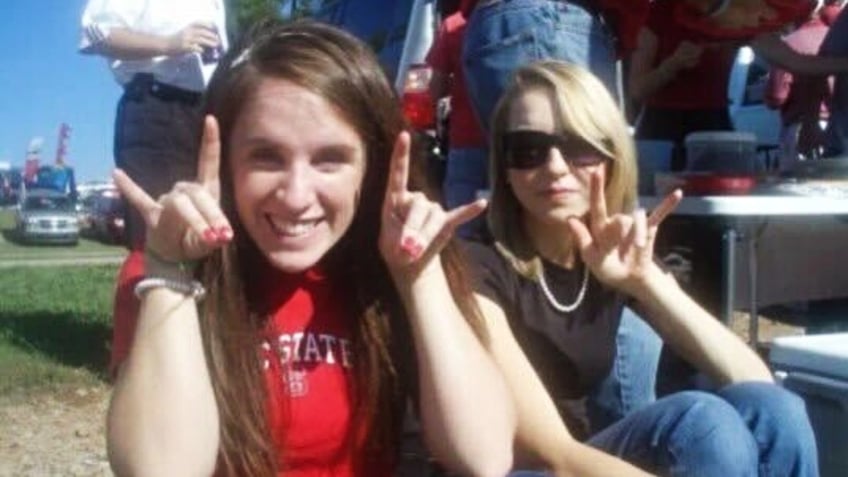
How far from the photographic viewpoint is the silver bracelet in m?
1.59

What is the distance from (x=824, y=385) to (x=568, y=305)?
0.52 metres

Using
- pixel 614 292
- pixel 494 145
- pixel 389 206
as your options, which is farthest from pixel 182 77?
pixel 389 206

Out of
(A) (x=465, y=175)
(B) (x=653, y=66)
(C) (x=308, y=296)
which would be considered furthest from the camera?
(B) (x=653, y=66)

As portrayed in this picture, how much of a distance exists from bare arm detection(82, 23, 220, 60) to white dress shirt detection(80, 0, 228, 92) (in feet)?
0.08

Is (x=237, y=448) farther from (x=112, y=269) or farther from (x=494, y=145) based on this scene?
(x=112, y=269)

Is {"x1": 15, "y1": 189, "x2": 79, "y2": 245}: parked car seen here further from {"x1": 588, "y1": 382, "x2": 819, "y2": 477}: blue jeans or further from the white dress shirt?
{"x1": 588, "y1": 382, "x2": 819, "y2": 477}: blue jeans

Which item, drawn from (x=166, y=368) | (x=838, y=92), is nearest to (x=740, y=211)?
(x=166, y=368)

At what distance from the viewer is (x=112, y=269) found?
12930 mm

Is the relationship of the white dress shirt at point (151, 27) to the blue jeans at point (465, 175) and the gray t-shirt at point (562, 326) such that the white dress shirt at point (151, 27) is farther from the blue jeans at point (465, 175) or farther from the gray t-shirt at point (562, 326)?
the gray t-shirt at point (562, 326)

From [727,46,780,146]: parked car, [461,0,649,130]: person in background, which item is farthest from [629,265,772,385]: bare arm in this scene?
[727,46,780,146]: parked car

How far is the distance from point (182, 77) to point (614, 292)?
1743 millimetres

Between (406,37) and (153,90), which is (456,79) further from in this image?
(406,37)

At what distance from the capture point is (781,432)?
6.03 ft

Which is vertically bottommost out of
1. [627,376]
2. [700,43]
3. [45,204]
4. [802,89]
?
[45,204]
